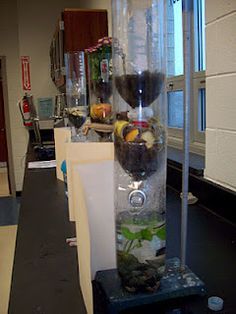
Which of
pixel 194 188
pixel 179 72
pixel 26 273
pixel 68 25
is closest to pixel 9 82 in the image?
pixel 68 25

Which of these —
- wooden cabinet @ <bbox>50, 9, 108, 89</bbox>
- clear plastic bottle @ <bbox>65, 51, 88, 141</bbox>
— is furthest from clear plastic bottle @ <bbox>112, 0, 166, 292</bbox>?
wooden cabinet @ <bbox>50, 9, 108, 89</bbox>

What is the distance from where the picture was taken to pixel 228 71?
1.17 meters

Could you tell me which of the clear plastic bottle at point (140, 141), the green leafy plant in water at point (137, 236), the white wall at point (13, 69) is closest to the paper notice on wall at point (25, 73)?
the white wall at point (13, 69)

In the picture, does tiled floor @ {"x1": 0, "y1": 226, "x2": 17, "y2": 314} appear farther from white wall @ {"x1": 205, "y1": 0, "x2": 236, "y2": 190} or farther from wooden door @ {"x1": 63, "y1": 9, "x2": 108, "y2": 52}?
wooden door @ {"x1": 63, "y1": 9, "x2": 108, "y2": 52}

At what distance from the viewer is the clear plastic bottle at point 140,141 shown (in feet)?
2.21

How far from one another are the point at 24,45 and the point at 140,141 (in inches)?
210

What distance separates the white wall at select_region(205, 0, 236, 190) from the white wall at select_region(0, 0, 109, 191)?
4521 millimetres

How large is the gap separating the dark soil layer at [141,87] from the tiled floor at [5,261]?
152 centimetres

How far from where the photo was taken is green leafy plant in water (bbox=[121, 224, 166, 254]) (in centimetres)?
66

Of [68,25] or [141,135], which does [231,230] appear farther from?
[68,25]

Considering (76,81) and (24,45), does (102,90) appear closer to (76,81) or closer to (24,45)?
(76,81)

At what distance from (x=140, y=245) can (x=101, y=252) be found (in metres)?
0.14

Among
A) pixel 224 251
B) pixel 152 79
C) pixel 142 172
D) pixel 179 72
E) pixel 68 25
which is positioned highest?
pixel 68 25

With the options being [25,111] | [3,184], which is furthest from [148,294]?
[3,184]
